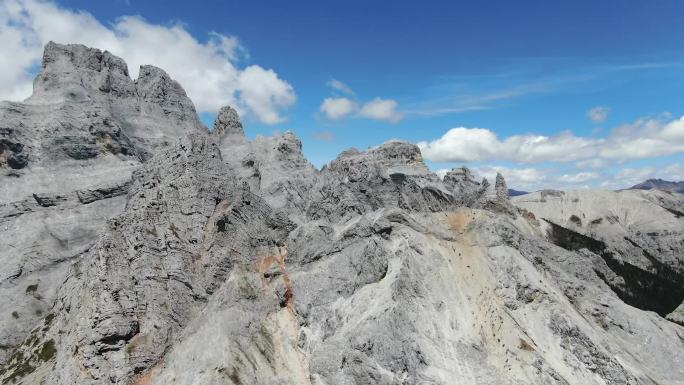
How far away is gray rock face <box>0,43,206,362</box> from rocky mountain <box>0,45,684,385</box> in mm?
421

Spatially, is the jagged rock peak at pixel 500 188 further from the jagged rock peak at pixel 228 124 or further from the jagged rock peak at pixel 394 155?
the jagged rock peak at pixel 228 124

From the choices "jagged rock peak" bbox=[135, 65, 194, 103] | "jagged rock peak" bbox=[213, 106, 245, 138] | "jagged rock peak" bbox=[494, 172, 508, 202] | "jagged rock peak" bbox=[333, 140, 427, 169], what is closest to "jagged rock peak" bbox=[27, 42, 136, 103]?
"jagged rock peak" bbox=[135, 65, 194, 103]

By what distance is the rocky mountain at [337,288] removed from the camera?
121ft

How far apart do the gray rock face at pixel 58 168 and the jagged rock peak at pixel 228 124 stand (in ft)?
42.7

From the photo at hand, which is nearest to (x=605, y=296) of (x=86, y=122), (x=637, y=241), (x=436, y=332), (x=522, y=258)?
(x=522, y=258)

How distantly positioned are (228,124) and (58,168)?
38022 millimetres

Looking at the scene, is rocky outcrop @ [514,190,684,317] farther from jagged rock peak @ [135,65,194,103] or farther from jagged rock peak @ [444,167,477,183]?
jagged rock peak @ [135,65,194,103]

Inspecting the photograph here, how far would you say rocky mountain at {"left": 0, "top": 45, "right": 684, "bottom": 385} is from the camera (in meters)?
37.0

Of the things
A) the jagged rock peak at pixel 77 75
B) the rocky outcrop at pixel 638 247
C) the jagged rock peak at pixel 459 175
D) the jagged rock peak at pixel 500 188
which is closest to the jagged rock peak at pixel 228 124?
the jagged rock peak at pixel 77 75

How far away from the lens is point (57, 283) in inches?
2470

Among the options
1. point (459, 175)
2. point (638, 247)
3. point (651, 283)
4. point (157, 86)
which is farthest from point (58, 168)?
point (651, 283)

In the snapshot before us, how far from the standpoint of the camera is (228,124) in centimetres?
10838

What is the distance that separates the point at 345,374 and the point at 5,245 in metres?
56.4

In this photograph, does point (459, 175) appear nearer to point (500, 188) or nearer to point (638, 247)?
point (500, 188)
